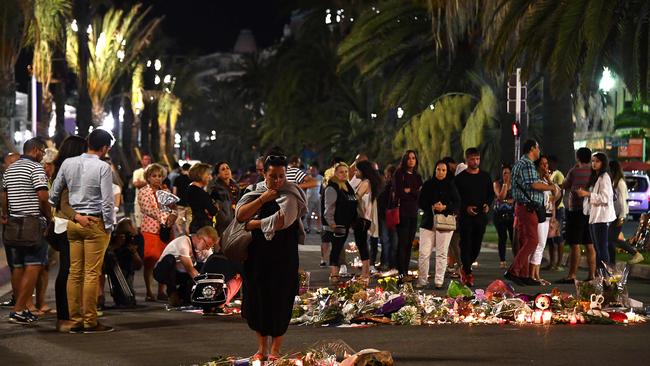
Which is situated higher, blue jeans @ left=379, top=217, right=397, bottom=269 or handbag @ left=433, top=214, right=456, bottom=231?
handbag @ left=433, top=214, right=456, bottom=231

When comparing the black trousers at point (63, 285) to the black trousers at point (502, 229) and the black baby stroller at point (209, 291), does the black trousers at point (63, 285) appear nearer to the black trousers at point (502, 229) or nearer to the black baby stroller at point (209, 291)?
the black baby stroller at point (209, 291)

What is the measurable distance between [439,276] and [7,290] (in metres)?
5.61

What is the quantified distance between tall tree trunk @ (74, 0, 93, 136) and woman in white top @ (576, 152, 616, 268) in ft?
85.2

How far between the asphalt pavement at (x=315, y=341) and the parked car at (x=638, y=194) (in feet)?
91.5

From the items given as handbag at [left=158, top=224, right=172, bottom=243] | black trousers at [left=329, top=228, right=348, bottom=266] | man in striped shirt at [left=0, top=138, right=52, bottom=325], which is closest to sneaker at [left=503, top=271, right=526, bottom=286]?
black trousers at [left=329, top=228, right=348, bottom=266]

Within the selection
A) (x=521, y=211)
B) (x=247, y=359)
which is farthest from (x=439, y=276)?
(x=247, y=359)

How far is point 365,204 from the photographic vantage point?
59.4ft

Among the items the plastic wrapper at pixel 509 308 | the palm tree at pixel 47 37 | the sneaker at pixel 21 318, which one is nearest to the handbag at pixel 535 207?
the plastic wrapper at pixel 509 308

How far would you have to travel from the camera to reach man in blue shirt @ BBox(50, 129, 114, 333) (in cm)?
1178

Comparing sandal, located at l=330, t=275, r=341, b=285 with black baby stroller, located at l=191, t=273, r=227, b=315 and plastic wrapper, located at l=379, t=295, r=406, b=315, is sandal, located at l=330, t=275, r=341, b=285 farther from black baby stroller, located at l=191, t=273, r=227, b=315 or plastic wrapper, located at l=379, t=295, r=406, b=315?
plastic wrapper, located at l=379, t=295, r=406, b=315

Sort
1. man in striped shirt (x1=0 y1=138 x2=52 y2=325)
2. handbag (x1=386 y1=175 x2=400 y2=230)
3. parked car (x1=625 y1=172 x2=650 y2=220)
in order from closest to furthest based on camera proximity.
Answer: man in striped shirt (x1=0 y1=138 x2=52 y2=325), handbag (x1=386 y1=175 x2=400 y2=230), parked car (x1=625 y1=172 x2=650 y2=220)

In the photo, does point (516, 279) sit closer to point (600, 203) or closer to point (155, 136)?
point (600, 203)

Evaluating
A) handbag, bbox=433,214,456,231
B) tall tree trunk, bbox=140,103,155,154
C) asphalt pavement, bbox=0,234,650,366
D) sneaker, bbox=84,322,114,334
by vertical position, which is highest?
tall tree trunk, bbox=140,103,155,154

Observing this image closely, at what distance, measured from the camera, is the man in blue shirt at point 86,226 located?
464 inches
